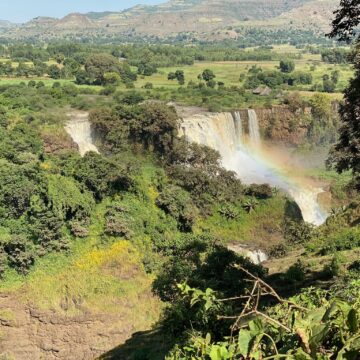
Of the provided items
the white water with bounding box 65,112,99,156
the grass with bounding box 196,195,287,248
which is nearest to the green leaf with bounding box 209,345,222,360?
the grass with bounding box 196,195,287,248

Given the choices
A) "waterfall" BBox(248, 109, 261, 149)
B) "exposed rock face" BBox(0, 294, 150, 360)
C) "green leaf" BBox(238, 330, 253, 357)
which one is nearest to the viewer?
"green leaf" BBox(238, 330, 253, 357)

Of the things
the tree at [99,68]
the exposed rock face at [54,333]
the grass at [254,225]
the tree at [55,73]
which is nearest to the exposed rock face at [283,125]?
the grass at [254,225]

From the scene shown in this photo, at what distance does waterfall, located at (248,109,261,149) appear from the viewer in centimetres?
4756

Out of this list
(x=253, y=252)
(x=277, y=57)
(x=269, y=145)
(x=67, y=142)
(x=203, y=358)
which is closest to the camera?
(x=203, y=358)

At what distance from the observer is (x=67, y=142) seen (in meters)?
35.7

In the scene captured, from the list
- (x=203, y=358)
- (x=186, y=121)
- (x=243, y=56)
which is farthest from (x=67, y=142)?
(x=243, y=56)

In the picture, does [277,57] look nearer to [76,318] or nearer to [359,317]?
[76,318]

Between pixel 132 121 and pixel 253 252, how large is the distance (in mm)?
14588

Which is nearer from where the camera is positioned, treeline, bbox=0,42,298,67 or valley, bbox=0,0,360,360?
valley, bbox=0,0,360,360

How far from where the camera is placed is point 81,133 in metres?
38.4

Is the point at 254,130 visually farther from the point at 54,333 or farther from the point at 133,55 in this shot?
the point at 133,55

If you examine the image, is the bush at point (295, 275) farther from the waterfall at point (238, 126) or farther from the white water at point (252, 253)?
the waterfall at point (238, 126)

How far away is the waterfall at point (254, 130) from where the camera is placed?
156 ft

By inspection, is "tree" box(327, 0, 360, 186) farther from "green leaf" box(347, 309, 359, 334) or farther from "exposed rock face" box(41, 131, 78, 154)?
"exposed rock face" box(41, 131, 78, 154)
